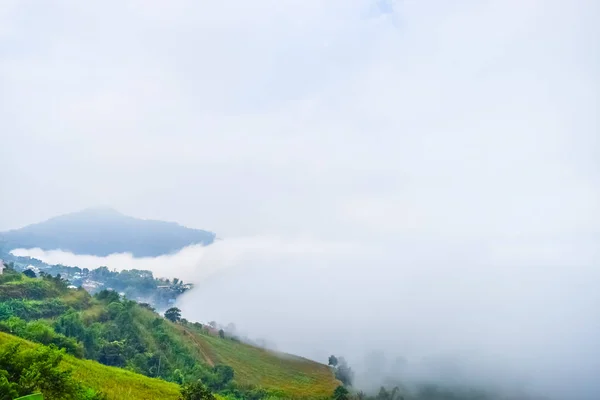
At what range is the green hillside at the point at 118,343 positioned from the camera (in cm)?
5356

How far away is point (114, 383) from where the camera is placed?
46.8 m

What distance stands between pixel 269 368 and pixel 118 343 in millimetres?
88459

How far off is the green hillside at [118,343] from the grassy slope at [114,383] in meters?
0.16

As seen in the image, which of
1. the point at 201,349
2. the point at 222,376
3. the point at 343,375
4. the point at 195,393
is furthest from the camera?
the point at 343,375

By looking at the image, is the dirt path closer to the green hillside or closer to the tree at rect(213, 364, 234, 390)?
the green hillside

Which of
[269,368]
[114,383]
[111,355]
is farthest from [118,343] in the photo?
[269,368]

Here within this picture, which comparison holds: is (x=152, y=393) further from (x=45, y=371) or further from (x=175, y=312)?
(x=175, y=312)

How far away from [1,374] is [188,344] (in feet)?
365

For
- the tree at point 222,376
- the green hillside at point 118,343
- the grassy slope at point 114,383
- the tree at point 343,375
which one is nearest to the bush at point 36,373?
the grassy slope at point 114,383

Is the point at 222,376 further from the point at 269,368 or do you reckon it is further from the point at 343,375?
Answer: the point at 343,375

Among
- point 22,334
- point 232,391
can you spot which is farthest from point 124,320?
point 22,334

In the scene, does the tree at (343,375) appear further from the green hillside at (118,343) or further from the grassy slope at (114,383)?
the grassy slope at (114,383)

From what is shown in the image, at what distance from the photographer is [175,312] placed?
529 ft

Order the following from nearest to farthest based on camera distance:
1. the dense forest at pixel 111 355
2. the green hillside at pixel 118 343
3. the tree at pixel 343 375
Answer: the dense forest at pixel 111 355, the green hillside at pixel 118 343, the tree at pixel 343 375
